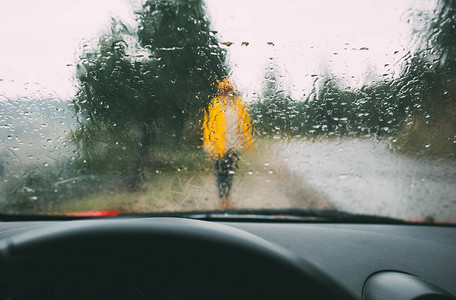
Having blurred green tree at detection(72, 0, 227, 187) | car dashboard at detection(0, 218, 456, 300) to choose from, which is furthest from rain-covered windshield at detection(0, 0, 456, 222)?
car dashboard at detection(0, 218, 456, 300)

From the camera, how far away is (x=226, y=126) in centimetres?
280

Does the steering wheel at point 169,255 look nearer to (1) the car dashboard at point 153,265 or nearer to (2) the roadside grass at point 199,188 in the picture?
(1) the car dashboard at point 153,265

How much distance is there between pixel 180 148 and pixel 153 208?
574 mm

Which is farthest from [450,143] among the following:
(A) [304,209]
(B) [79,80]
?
(B) [79,80]

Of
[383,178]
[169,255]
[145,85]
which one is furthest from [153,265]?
[383,178]

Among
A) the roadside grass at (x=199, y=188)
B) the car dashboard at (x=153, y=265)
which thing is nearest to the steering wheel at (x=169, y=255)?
the car dashboard at (x=153, y=265)

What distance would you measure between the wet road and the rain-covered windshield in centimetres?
1

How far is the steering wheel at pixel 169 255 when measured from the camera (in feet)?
3.68

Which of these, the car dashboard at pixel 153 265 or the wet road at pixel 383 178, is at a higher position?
the wet road at pixel 383 178

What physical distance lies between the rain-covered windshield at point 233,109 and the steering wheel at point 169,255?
149 centimetres

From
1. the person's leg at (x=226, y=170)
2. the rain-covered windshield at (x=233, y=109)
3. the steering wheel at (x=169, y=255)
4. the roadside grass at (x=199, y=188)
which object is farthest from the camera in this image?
the person's leg at (x=226, y=170)

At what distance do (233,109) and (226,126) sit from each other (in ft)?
0.55

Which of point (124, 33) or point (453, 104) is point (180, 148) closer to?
point (124, 33)

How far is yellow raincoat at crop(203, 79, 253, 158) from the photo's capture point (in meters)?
2.72
